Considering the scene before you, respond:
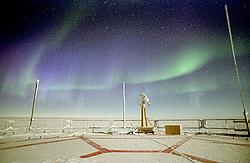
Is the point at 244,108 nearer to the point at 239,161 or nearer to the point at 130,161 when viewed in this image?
the point at 239,161

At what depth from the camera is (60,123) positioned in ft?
39.9

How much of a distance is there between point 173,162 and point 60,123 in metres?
10.9

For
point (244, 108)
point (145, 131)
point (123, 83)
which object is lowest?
point (145, 131)

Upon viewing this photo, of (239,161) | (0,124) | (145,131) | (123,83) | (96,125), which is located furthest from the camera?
(123,83)

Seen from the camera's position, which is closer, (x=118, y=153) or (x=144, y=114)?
(x=118, y=153)

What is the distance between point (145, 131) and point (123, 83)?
1009cm

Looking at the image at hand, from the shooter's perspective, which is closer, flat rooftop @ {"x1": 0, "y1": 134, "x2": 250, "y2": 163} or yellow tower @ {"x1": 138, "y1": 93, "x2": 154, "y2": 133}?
flat rooftop @ {"x1": 0, "y1": 134, "x2": 250, "y2": 163}

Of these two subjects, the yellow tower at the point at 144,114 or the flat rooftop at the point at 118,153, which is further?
the yellow tower at the point at 144,114

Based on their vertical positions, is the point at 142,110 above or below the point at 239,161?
above

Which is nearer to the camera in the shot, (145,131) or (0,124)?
(0,124)

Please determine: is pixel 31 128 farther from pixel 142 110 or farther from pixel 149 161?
pixel 149 161

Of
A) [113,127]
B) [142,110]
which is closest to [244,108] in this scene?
[142,110]

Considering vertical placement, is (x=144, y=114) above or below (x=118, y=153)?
above

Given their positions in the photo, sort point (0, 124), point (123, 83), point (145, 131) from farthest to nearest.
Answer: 1. point (123, 83)
2. point (145, 131)
3. point (0, 124)
